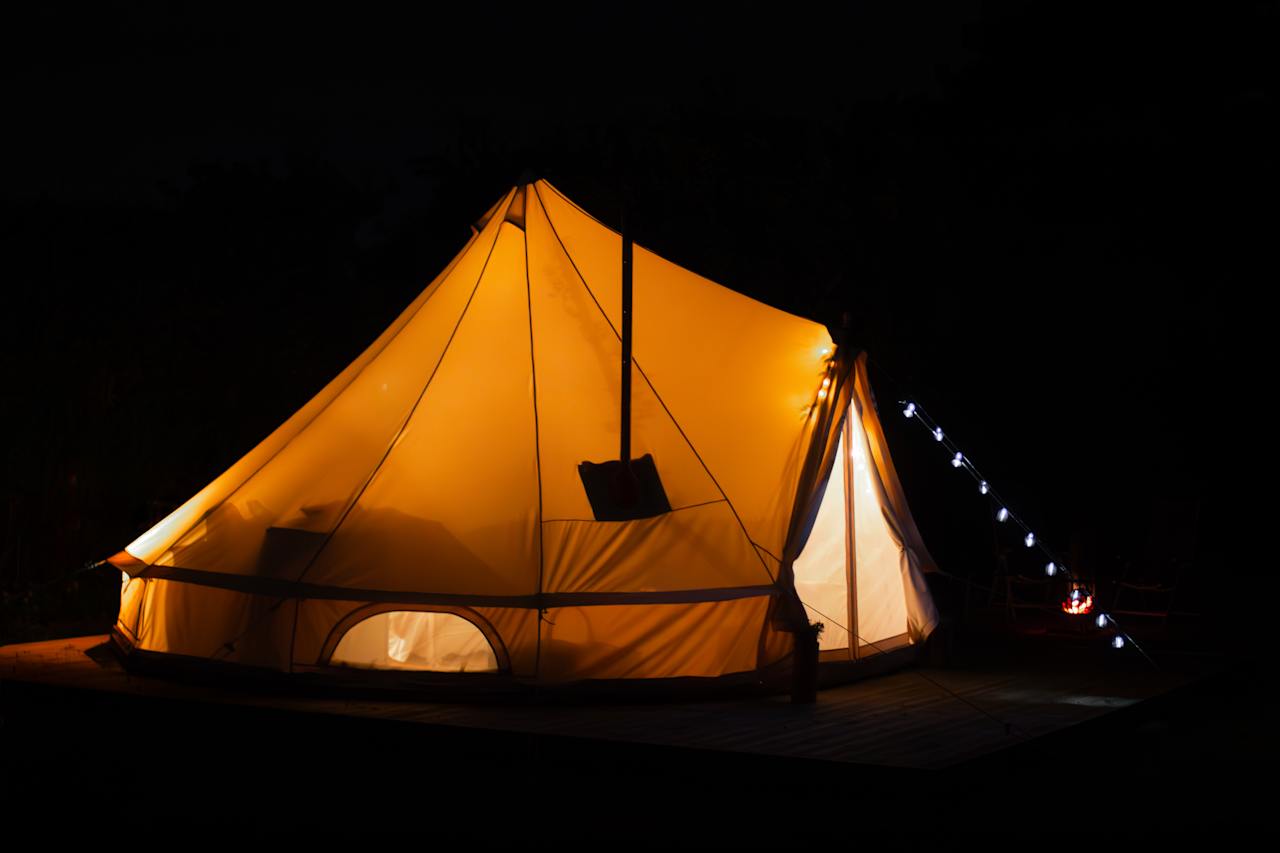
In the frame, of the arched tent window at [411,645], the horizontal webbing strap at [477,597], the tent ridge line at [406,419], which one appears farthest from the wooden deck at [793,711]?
the tent ridge line at [406,419]

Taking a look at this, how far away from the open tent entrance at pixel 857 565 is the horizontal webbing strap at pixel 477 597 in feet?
2.87

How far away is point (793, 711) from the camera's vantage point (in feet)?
23.3

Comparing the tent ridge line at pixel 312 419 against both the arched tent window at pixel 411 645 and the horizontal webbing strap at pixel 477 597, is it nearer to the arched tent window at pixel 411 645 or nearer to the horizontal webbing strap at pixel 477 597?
the horizontal webbing strap at pixel 477 597

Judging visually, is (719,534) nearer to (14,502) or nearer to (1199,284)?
(14,502)

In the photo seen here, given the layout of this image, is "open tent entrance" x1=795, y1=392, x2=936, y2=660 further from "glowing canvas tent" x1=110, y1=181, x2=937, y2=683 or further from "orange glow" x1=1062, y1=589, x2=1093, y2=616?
"orange glow" x1=1062, y1=589, x2=1093, y2=616

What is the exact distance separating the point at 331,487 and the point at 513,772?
2.16 meters

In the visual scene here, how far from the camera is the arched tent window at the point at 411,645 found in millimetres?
7320

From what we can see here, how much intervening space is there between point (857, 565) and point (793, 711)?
1.59 m

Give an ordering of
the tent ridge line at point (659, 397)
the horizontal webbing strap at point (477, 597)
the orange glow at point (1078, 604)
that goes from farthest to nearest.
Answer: the orange glow at point (1078, 604) → the tent ridge line at point (659, 397) → the horizontal webbing strap at point (477, 597)

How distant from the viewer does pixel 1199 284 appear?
15.1 meters

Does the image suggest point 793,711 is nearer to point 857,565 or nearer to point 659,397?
point 857,565

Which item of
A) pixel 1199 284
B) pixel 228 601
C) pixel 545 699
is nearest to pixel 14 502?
pixel 228 601

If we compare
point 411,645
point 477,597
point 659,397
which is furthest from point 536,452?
point 411,645

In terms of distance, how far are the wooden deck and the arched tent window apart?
0.22 metres
